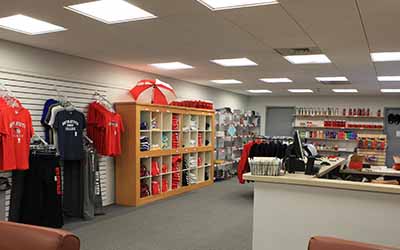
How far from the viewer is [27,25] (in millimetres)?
4164

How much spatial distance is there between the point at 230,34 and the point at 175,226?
276 cm

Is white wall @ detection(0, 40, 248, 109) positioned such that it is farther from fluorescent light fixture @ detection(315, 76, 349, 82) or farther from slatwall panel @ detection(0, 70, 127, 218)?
fluorescent light fixture @ detection(315, 76, 349, 82)

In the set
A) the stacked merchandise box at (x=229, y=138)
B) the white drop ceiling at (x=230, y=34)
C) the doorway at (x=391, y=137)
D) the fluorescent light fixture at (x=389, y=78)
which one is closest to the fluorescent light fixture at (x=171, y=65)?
the white drop ceiling at (x=230, y=34)

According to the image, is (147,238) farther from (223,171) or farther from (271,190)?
(223,171)

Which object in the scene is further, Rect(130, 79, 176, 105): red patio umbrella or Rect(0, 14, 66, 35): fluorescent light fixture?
Rect(130, 79, 176, 105): red patio umbrella

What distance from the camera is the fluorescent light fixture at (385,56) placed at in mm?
5102

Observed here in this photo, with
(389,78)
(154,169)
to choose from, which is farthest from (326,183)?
(389,78)

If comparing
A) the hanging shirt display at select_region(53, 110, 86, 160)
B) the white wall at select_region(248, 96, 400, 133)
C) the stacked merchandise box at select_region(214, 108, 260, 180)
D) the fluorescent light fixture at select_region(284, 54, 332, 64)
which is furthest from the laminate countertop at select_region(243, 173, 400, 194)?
the white wall at select_region(248, 96, 400, 133)

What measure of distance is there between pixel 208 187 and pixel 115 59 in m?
3.83

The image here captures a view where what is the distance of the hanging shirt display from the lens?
5223mm

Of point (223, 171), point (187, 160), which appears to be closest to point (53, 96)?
point (187, 160)

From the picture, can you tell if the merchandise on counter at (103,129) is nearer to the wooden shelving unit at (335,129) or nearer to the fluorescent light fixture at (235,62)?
the fluorescent light fixture at (235,62)

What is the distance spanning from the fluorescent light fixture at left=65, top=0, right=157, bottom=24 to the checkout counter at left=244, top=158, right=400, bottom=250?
193 cm

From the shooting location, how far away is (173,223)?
5266 millimetres
